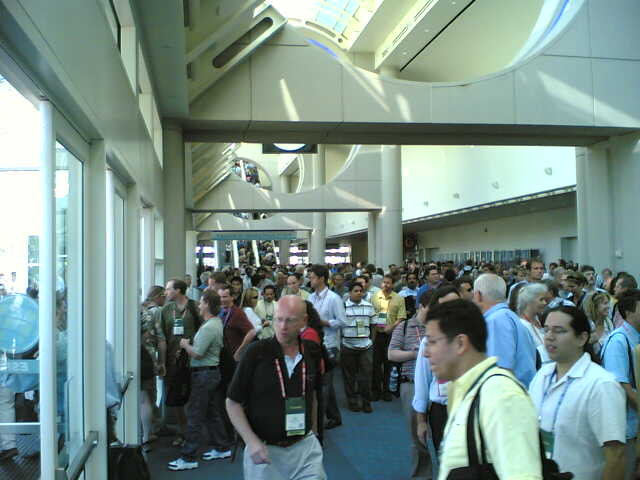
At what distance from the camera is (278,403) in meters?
3.44

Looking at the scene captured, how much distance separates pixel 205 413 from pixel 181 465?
0.60 m

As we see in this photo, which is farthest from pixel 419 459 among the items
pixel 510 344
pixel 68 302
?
pixel 68 302

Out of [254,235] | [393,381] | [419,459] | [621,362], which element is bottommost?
[393,381]

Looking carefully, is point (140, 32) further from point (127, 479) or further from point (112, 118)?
point (127, 479)

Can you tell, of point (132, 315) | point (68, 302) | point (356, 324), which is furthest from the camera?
point (356, 324)

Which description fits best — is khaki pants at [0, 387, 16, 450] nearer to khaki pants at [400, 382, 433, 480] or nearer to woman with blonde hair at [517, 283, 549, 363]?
khaki pants at [400, 382, 433, 480]

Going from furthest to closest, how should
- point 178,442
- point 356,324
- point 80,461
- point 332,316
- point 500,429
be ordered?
point 356,324
point 332,316
point 178,442
point 80,461
point 500,429

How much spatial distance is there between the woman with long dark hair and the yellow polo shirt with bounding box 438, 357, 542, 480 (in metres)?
1.25

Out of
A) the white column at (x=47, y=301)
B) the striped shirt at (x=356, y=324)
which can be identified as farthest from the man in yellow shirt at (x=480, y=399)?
the striped shirt at (x=356, y=324)

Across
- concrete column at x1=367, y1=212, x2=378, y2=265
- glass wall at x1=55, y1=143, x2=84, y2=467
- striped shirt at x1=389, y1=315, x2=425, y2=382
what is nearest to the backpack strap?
glass wall at x1=55, y1=143, x2=84, y2=467

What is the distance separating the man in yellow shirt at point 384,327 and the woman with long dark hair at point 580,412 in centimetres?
558

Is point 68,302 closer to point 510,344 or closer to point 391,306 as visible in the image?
point 510,344

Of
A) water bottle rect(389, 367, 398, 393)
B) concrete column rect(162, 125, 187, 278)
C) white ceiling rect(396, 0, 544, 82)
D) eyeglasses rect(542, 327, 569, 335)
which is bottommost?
water bottle rect(389, 367, 398, 393)

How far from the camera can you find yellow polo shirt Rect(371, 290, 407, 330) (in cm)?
894
